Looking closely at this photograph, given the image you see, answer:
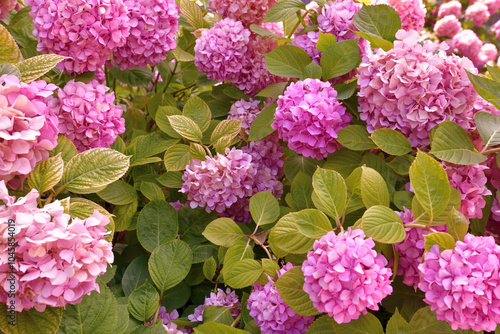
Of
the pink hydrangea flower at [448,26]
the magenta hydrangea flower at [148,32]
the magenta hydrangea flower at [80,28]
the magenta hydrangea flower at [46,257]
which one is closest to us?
the magenta hydrangea flower at [46,257]

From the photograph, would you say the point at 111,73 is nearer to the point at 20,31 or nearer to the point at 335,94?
the point at 20,31

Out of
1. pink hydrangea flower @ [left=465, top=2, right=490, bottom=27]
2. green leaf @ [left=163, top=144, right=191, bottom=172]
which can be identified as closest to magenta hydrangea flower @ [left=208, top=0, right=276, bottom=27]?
green leaf @ [left=163, top=144, right=191, bottom=172]

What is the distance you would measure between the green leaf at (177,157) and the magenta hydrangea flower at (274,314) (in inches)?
12.0

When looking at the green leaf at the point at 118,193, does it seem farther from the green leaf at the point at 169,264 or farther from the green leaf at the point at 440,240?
the green leaf at the point at 440,240

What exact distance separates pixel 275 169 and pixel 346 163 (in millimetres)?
165

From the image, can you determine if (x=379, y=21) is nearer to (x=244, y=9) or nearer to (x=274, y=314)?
(x=244, y=9)

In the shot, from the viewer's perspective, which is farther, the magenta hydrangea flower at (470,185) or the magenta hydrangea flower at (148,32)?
the magenta hydrangea flower at (148,32)

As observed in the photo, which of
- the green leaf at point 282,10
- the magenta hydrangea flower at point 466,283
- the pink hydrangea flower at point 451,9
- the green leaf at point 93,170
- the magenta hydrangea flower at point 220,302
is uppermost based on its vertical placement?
the green leaf at point 282,10

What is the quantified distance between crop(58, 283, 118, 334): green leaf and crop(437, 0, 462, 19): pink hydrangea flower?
3362 mm

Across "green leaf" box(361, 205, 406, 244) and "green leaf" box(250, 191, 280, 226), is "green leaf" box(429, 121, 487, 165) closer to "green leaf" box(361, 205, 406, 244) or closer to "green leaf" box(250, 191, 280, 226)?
"green leaf" box(361, 205, 406, 244)

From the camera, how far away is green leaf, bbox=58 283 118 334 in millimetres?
554

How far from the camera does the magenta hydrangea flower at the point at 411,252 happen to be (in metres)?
0.60

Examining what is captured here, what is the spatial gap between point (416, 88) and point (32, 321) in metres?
0.60

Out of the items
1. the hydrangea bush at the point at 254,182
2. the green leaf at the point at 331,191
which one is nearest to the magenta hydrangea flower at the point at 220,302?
the hydrangea bush at the point at 254,182
